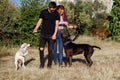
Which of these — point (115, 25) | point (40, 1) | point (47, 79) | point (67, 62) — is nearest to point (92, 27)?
point (115, 25)

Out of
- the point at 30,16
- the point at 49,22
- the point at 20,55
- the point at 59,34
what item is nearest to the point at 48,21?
the point at 49,22

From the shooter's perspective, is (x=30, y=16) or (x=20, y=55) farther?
(x=30, y=16)

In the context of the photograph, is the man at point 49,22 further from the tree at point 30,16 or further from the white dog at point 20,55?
the tree at point 30,16

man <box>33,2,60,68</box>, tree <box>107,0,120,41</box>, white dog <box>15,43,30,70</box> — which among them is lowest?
tree <box>107,0,120,41</box>

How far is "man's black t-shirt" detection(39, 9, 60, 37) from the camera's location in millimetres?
11286

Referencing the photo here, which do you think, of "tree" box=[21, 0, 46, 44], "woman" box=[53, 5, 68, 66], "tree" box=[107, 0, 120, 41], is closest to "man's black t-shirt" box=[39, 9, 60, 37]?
"woman" box=[53, 5, 68, 66]

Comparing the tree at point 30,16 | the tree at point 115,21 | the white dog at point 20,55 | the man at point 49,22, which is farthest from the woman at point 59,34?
the tree at point 115,21

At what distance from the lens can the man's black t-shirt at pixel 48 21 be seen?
37.0 ft

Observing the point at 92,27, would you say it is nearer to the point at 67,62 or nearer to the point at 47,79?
the point at 67,62

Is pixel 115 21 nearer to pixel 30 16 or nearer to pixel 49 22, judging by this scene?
pixel 30 16

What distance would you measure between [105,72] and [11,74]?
2872mm

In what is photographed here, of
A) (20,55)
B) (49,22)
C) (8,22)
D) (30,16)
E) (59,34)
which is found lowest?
(8,22)

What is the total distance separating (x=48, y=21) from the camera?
11320 mm

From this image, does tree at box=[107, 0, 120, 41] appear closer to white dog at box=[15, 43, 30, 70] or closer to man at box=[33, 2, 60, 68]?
white dog at box=[15, 43, 30, 70]
